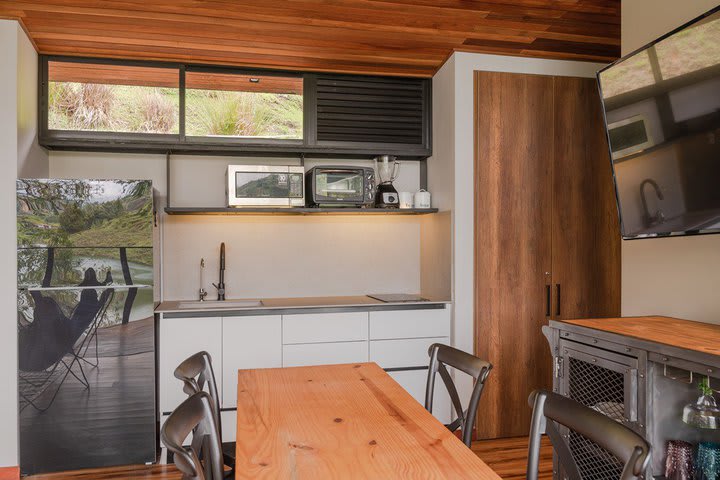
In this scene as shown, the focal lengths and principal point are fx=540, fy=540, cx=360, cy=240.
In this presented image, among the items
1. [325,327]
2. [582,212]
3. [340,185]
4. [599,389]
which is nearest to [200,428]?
[599,389]

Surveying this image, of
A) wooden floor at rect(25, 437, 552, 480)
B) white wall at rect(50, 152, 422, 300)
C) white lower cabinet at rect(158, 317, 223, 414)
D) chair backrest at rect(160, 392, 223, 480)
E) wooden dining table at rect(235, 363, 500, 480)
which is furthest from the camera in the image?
white wall at rect(50, 152, 422, 300)

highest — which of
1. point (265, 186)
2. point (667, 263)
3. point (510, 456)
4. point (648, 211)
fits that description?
point (265, 186)

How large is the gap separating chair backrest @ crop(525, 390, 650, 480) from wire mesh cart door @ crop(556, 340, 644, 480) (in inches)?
18.2

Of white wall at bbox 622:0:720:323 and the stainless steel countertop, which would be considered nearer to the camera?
white wall at bbox 622:0:720:323

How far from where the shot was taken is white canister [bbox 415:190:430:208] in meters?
3.86

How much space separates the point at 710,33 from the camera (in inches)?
71.3

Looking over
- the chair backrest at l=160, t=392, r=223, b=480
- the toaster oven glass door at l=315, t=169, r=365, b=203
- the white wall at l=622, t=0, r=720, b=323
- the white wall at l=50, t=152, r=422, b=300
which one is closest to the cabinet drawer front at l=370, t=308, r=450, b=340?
the white wall at l=50, t=152, r=422, b=300

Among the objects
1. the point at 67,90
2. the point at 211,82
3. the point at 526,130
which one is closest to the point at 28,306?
the point at 67,90

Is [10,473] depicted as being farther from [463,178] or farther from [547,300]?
[547,300]

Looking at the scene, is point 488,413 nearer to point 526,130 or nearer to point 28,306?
point 526,130

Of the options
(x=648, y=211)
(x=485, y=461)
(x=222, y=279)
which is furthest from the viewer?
(x=222, y=279)

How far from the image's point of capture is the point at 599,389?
6.72 ft

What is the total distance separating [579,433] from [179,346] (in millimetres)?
2483

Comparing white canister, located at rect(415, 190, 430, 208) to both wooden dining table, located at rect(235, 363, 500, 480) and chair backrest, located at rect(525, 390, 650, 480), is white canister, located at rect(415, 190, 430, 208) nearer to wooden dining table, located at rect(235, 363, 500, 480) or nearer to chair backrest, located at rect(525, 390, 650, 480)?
wooden dining table, located at rect(235, 363, 500, 480)
